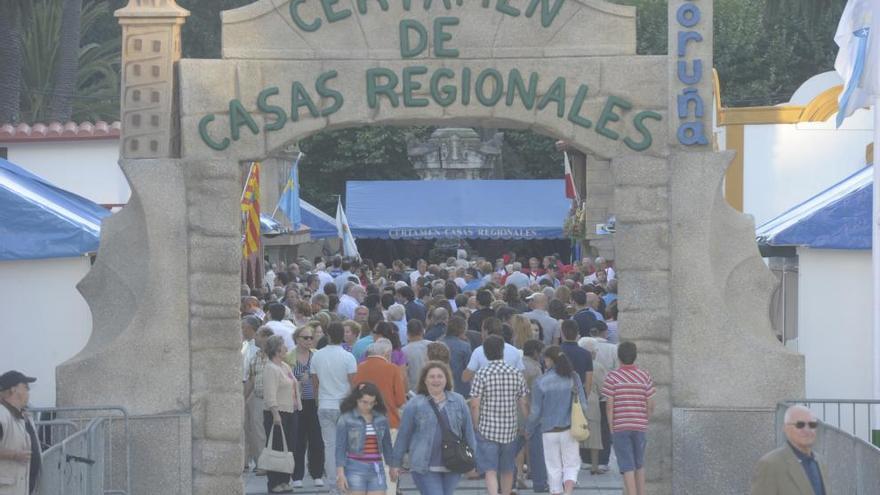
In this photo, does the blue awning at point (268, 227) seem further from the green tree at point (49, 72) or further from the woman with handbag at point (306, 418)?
the green tree at point (49, 72)

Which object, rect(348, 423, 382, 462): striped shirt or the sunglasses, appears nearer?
the sunglasses

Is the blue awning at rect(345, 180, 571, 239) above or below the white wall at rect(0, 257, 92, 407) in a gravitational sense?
above

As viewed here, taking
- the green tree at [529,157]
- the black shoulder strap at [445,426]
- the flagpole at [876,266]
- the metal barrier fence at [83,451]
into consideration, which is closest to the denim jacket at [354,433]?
the black shoulder strap at [445,426]

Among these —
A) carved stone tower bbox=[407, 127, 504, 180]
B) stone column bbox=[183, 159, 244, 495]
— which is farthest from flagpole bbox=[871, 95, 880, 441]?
carved stone tower bbox=[407, 127, 504, 180]

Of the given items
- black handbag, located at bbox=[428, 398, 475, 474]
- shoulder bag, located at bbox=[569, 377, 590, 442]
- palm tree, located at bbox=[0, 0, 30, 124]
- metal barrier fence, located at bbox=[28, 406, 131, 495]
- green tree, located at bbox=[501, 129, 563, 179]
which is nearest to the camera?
metal barrier fence, located at bbox=[28, 406, 131, 495]

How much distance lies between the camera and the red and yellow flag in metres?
23.1

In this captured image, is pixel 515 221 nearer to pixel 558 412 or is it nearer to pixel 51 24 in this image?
pixel 51 24

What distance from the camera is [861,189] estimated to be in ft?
54.9

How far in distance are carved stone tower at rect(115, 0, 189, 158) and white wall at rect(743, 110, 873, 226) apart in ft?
44.5

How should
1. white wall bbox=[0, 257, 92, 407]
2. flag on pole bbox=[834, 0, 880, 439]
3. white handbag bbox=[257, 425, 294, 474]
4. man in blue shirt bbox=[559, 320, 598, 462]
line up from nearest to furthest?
flag on pole bbox=[834, 0, 880, 439], white handbag bbox=[257, 425, 294, 474], man in blue shirt bbox=[559, 320, 598, 462], white wall bbox=[0, 257, 92, 407]

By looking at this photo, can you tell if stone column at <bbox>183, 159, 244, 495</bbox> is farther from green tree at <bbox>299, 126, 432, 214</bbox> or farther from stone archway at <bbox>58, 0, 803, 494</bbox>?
green tree at <bbox>299, 126, 432, 214</bbox>

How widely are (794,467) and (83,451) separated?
Answer: 5.44 meters

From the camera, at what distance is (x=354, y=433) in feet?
39.1

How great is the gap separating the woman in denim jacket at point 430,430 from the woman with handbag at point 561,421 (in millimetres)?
1780
